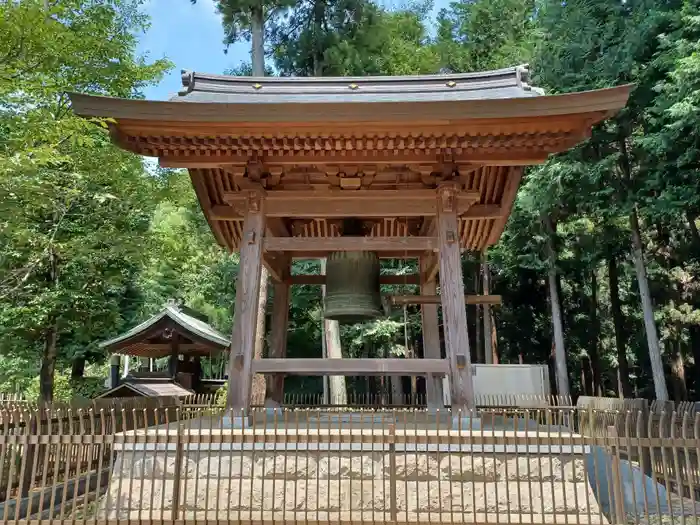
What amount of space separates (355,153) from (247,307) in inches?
85.7

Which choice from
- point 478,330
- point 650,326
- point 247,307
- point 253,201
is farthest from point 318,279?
point 478,330

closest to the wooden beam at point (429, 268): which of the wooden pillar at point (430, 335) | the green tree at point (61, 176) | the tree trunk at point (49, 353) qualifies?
the wooden pillar at point (430, 335)

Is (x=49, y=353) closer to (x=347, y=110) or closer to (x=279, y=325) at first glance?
(x=279, y=325)

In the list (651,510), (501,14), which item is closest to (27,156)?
(651,510)

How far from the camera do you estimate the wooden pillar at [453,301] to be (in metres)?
5.58

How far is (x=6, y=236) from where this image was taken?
9742 mm

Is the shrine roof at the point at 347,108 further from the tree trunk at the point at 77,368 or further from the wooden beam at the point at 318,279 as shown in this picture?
the tree trunk at the point at 77,368

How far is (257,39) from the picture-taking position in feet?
53.8

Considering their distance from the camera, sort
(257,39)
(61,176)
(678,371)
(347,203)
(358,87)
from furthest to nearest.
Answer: (678,371) < (257,39) < (61,176) < (358,87) < (347,203)

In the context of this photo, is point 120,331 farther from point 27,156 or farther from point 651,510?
point 651,510

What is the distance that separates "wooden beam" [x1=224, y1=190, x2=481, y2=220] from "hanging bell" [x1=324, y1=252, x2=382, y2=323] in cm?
60

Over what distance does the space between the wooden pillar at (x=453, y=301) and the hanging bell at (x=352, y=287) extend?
0.99 metres

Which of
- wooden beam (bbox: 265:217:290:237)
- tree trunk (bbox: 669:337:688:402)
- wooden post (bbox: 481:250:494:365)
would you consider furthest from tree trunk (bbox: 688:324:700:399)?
wooden beam (bbox: 265:217:290:237)

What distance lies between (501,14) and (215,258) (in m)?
17.2
